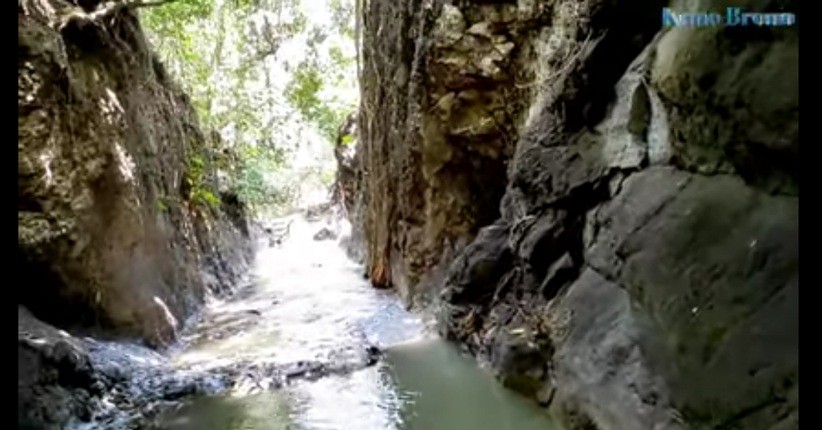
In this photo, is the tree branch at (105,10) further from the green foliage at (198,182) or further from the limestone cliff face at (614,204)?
the green foliage at (198,182)

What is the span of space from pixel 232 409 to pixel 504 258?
265 cm

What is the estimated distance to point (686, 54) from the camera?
3451 mm

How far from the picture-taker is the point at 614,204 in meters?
4.39

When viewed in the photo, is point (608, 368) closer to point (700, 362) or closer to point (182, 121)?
point (700, 362)

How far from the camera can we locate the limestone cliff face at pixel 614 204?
2867 millimetres

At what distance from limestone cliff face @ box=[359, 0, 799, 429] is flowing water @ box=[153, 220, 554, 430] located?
0.33 m

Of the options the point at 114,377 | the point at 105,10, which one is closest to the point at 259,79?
the point at 105,10

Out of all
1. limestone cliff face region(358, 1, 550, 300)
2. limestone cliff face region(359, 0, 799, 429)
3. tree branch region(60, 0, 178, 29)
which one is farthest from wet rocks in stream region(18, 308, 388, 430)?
tree branch region(60, 0, 178, 29)

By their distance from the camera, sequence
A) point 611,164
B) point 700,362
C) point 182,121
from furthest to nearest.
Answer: point 182,121
point 611,164
point 700,362

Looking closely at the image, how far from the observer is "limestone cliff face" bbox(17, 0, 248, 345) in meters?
5.24

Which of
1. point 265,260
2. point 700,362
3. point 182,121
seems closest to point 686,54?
point 700,362

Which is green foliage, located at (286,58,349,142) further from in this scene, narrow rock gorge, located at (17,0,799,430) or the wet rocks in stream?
the wet rocks in stream

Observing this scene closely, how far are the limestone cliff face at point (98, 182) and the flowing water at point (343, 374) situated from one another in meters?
0.81

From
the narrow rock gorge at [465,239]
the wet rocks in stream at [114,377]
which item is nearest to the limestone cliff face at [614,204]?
the narrow rock gorge at [465,239]
